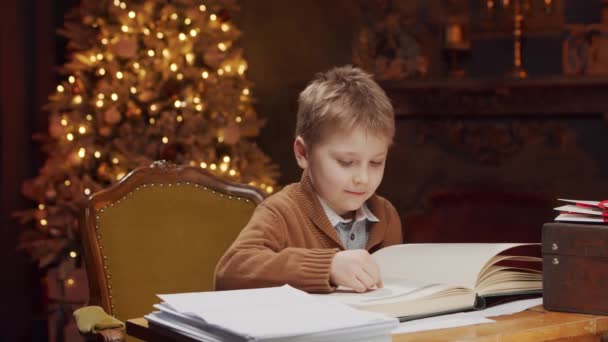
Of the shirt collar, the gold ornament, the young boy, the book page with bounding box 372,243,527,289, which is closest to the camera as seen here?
the book page with bounding box 372,243,527,289

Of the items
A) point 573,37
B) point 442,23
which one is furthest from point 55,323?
point 573,37

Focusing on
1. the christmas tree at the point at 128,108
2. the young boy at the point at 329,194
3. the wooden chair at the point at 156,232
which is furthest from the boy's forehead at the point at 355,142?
the christmas tree at the point at 128,108

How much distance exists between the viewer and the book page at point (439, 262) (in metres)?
1.59

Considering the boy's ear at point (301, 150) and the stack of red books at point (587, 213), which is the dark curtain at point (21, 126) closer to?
the boy's ear at point (301, 150)

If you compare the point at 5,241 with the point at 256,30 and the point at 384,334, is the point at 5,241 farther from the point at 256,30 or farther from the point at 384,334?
the point at 384,334

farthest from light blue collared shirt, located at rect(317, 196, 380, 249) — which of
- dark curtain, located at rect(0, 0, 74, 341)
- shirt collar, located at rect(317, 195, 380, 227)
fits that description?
dark curtain, located at rect(0, 0, 74, 341)

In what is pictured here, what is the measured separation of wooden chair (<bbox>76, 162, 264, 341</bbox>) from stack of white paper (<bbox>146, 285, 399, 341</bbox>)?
95cm

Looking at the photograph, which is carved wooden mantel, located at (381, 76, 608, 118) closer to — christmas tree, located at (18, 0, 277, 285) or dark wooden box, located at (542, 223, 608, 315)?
christmas tree, located at (18, 0, 277, 285)

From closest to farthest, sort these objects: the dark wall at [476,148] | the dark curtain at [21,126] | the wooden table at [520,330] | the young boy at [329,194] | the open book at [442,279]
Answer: the wooden table at [520,330] → the open book at [442,279] → the young boy at [329,194] → the dark wall at [476,148] → the dark curtain at [21,126]

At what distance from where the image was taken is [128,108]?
14.3 ft

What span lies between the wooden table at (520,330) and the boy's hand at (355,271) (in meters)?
0.19

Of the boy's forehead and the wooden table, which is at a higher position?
the boy's forehead

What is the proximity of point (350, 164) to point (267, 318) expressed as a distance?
66 centimetres

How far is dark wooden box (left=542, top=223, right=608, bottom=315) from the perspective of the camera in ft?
5.08
